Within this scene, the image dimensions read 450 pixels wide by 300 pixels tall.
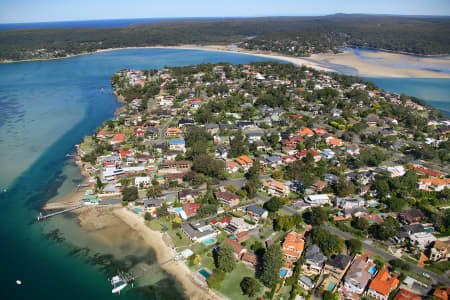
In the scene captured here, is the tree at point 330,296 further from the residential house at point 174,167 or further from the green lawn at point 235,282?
the residential house at point 174,167

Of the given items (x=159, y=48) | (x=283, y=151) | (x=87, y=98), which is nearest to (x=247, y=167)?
(x=283, y=151)

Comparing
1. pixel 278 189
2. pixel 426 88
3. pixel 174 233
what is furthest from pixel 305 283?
pixel 426 88

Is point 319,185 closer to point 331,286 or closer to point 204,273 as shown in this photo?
point 331,286

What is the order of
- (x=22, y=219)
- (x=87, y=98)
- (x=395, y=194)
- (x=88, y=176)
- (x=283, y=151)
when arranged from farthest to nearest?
1. (x=87, y=98)
2. (x=283, y=151)
3. (x=88, y=176)
4. (x=395, y=194)
5. (x=22, y=219)

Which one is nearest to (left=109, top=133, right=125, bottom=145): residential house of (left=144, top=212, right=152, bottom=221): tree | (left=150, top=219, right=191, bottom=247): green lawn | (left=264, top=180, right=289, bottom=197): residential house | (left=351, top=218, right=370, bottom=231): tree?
(left=144, top=212, right=152, bottom=221): tree

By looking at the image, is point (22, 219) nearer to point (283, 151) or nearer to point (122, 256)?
point (122, 256)

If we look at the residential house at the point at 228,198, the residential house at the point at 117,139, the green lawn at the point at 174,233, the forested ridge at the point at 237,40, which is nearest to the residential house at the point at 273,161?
the residential house at the point at 228,198
